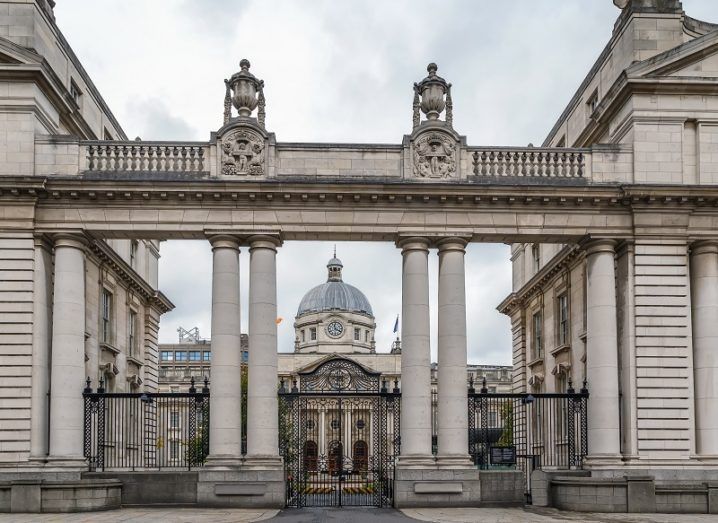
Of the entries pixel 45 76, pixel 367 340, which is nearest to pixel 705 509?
pixel 45 76

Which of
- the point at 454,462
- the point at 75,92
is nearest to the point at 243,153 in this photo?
the point at 75,92

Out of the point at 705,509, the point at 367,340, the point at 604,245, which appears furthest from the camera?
the point at 367,340

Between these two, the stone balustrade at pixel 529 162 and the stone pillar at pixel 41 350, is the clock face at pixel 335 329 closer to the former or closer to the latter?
the stone balustrade at pixel 529 162

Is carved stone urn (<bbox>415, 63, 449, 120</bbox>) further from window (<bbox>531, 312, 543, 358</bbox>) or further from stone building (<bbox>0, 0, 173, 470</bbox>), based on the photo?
window (<bbox>531, 312, 543, 358</bbox>)

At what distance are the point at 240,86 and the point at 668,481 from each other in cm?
1847

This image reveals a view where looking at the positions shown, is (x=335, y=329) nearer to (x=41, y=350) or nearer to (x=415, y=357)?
(x=415, y=357)

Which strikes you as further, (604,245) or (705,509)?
(604,245)

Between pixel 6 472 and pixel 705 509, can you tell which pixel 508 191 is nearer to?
pixel 705 509

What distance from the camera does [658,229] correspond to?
1252 inches

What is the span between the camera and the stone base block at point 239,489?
29.7 metres

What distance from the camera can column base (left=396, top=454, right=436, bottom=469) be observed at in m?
30.6

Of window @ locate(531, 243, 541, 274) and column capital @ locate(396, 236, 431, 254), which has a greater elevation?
window @ locate(531, 243, 541, 274)

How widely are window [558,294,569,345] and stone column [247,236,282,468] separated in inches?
565

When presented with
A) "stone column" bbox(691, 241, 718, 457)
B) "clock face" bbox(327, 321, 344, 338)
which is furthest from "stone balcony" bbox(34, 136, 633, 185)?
"clock face" bbox(327, 321, 344, 338)
